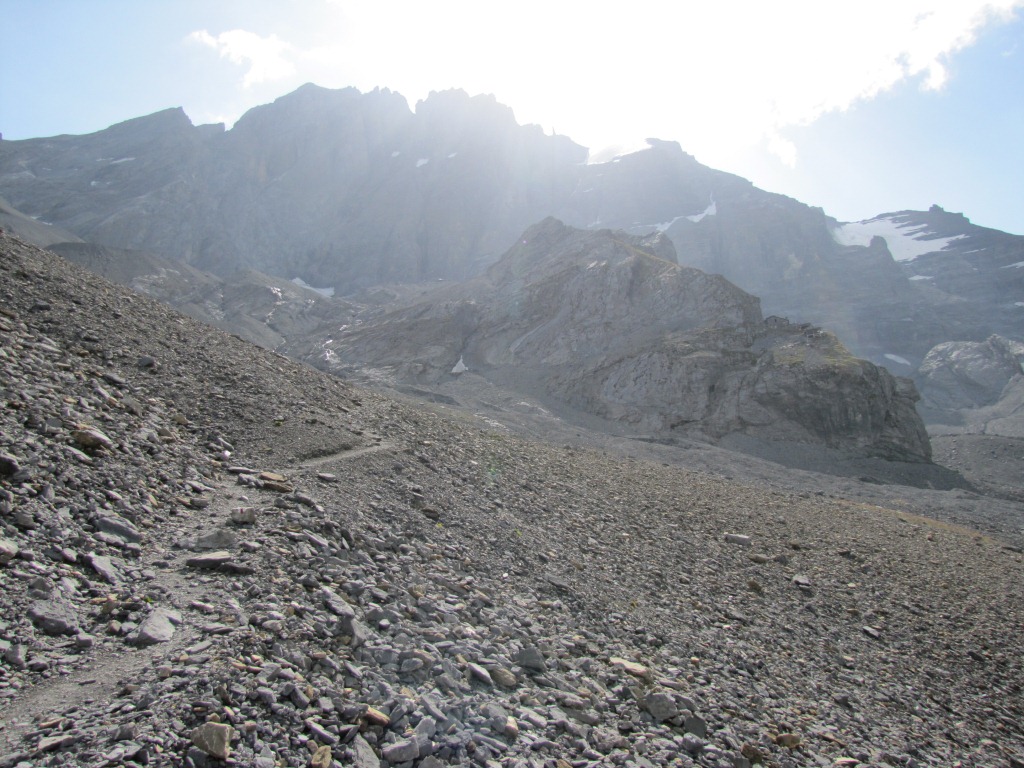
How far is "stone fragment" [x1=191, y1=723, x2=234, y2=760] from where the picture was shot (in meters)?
5.84

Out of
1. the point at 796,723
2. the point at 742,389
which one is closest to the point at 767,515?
the point at 796,723

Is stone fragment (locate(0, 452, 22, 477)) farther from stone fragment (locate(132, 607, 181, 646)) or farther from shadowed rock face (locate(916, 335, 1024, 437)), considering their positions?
shadowed rock face (locate(916, 335, 1024, 437))

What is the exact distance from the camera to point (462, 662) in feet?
29.3

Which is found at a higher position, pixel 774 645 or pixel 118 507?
pixel 118 507

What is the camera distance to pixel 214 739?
5914mm

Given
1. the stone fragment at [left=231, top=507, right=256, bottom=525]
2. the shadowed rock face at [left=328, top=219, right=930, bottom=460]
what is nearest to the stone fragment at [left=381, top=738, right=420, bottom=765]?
the stone fragment at [left=231, top=507, right=256, bottom=525]

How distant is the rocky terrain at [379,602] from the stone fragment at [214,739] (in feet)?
0.12

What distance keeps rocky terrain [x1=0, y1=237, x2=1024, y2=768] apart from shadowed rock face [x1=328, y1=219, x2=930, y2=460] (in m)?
61.8

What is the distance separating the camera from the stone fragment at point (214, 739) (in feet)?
19.2

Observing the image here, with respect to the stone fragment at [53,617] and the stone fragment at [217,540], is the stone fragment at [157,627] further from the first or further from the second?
the stone fragment at [217,540]

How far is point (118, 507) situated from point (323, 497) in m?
4.24

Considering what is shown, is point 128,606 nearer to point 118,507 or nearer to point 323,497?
point 118,507

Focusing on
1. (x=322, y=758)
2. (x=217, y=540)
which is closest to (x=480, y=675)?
(x=322, y=758)

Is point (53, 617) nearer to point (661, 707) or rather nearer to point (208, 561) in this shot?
point (208, 561)
